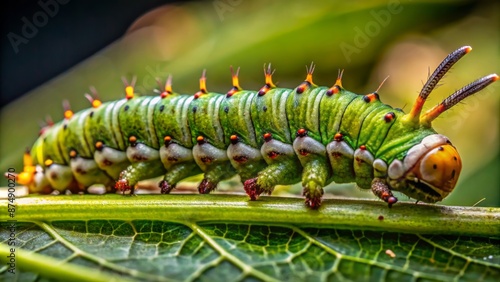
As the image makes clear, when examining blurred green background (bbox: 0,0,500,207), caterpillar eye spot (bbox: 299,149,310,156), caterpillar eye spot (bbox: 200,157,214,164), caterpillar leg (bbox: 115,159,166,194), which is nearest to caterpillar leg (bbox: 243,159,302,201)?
caterpillar eye spot (bbox: 299,149,310,156)

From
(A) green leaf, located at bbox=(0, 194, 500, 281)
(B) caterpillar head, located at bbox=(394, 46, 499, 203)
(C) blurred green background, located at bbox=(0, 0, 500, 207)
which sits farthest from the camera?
(C) blurred green background, located at bbox=(0, 0, 500, 207)

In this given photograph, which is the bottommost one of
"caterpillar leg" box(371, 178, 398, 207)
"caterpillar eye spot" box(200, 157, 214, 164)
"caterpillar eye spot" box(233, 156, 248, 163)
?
"caterpillar leg" box(371, 178, 398, 207)

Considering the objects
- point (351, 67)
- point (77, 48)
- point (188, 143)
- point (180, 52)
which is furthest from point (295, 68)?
point (77, 48)

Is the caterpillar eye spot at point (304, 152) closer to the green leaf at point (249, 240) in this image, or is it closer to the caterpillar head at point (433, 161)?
the green leaf at point (249, 240)

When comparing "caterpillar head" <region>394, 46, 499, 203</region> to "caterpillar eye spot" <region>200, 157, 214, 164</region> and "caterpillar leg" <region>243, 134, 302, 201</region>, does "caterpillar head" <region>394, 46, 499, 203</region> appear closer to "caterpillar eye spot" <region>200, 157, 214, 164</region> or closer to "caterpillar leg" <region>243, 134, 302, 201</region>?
"caterpillar leg" <region>243, 134, 302, 201</region>

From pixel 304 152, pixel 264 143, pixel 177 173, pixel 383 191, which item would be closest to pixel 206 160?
pixel 177 173

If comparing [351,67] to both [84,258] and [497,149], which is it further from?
[84,258]

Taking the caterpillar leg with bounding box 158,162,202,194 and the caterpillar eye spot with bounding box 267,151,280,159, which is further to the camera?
the caterpillar leg with bounding box 158,162,202,194
